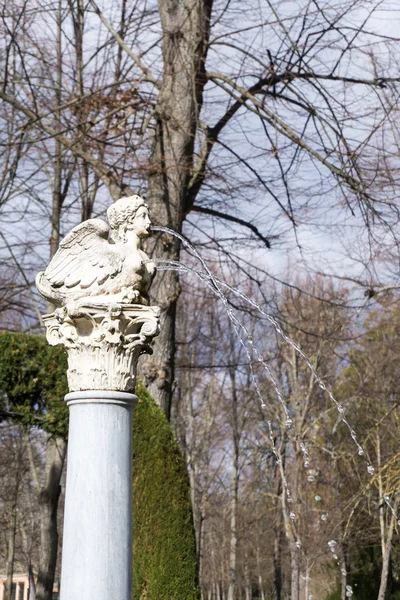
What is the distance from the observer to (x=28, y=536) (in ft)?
101

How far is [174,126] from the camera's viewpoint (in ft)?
32.6

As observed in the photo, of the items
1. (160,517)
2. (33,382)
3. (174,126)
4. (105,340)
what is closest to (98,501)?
(105,340)

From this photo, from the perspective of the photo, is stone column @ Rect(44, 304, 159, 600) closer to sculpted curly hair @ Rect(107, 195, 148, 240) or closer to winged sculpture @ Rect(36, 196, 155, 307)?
winged sculpture @ Rect(36, 196, 155, 307)

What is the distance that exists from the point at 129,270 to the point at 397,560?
26649mm

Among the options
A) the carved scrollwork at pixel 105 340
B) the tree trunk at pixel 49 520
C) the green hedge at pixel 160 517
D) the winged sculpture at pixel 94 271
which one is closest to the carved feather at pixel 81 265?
the winged sculpture at pixel 94 271

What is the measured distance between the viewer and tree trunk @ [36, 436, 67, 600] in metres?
12.0

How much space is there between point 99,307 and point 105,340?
18 cm

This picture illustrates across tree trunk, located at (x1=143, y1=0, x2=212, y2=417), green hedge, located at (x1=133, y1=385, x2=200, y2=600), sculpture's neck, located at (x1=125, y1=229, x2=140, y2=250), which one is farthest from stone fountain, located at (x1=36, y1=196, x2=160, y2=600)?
tree trunk, located at (x1=143, y1=0, x2=212, y2=417)

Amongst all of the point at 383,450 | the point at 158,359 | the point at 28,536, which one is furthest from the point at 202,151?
the point at 28,536

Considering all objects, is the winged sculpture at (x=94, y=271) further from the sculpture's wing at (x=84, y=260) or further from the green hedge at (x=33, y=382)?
the green hedge at (x=33, y=382)

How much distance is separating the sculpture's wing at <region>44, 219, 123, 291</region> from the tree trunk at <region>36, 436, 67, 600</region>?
8.01 m

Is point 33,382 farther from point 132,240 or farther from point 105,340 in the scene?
point 105,340

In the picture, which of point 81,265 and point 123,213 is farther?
point 123,213

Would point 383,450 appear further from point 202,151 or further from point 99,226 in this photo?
point 99,226
